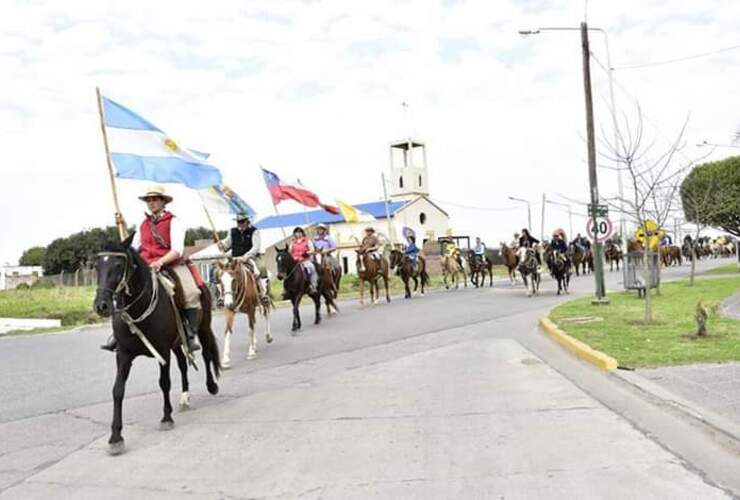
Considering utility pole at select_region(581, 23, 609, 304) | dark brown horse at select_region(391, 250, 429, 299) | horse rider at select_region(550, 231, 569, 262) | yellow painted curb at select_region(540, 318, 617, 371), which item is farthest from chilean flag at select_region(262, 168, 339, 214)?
yellow painted curb at select_region(540, 318, 617, 371)

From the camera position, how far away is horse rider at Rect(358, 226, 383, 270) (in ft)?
89.1

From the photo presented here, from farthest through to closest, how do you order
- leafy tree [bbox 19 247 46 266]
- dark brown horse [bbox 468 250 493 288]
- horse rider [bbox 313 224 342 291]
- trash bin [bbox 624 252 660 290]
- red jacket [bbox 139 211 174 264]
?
leafy tree [bbox 19 247 46 266], dark brown horse [bbox 468 250 493 288], trash bin [bbox 624 252 660 290], horse rider [bbox 313 224 342 291], red jacket [bbox 139 211 174 264]

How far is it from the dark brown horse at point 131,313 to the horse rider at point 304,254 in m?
9.95

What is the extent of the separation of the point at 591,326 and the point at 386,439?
9139 millimetres

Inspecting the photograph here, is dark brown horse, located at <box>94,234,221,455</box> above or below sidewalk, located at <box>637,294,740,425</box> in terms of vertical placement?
above

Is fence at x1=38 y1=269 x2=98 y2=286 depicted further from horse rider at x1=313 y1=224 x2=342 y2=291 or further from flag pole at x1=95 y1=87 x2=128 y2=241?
flag pole at x1=95 y1=87 x2=128 y2=241

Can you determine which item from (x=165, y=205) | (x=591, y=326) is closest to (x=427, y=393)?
(x=165, y=205)

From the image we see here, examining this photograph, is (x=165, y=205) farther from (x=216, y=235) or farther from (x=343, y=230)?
(x=343, y=230)

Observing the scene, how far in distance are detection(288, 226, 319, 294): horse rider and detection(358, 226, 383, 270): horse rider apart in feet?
25.0

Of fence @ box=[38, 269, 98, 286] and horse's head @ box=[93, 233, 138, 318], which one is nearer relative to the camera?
horse's head @ box=[93, 233, 138, 318]

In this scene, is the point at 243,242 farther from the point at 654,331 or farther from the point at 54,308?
the point at 54,308

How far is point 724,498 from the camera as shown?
17.6ft

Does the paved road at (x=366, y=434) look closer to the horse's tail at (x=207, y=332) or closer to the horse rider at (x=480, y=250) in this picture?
the horse's tail at (x=207, y=332)

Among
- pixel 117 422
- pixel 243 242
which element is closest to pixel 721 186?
pixel 243 242
